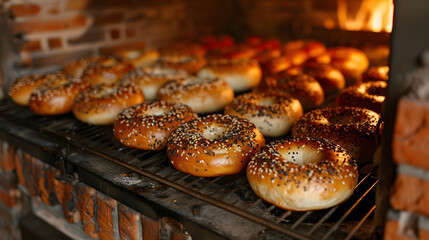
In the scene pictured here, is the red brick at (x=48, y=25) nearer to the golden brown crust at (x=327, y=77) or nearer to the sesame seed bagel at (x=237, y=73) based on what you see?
the sesame seed bagel at (x=237, y=73)

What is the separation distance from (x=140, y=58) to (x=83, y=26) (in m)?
0.63

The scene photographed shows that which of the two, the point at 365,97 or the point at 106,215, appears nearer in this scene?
the point at 106,215

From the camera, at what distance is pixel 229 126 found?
201cm

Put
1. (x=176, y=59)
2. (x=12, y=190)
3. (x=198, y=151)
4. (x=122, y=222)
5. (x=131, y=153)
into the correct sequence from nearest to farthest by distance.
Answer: (x=198, y=151) → (x=122, y=222) → (x=131, y=153) → (x=12, y=190) → (x=176, y=59)

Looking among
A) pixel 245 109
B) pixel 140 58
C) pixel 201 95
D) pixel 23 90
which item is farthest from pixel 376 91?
pixel 23 90

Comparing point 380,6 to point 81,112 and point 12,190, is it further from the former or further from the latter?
point 12,190

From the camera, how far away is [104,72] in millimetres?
3160

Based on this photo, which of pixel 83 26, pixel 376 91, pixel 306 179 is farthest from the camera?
pixel 83 26

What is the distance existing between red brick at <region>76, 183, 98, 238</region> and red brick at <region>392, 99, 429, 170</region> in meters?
1.62

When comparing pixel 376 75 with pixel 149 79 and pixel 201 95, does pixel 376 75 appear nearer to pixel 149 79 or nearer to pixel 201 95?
pixel 201 95

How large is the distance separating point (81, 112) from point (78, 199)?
62 cm

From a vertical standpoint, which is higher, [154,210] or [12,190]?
[154,210]

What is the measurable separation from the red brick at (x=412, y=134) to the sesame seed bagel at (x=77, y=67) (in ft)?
9.55

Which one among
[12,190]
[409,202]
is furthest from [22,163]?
[409,202]
